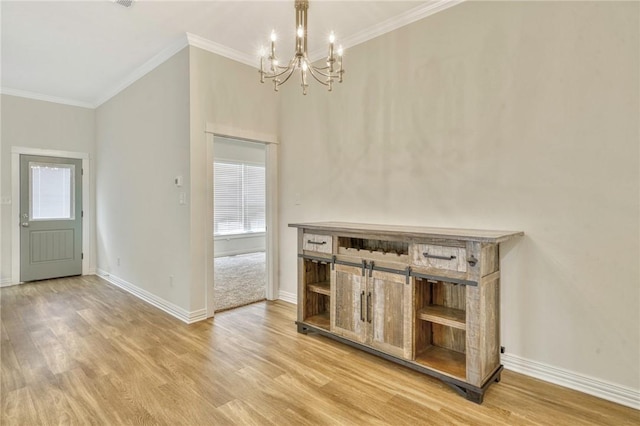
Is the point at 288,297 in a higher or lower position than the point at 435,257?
lower

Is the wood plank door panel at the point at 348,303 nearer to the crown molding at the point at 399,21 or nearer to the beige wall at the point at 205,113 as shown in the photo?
the beige wall at the point at 205,113

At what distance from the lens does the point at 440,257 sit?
2.29 metres

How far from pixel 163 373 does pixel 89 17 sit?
3.19 meters

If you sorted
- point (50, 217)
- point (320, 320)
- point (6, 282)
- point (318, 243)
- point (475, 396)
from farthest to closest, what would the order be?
point (50, 217) → point (6, 282) → point (320, 320) → point (318, 243) → point (475, 396)

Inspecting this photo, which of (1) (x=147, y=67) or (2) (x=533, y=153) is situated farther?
(1) (x=147, y=67)

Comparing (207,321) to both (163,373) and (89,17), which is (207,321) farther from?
(89,17)

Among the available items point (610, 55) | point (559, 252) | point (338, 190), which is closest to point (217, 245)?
point (338, 190)

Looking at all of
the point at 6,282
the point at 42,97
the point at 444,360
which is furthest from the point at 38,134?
the point at 444,360

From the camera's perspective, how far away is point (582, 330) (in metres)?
2.23

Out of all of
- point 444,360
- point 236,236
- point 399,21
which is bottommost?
point 444,360

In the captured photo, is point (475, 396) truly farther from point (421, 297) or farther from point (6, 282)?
point (6, 282)

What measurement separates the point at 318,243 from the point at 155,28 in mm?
2647

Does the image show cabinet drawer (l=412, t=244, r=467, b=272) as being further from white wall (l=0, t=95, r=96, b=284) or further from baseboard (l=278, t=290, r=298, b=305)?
white wall (l=0, t=95, r=96, b=284)

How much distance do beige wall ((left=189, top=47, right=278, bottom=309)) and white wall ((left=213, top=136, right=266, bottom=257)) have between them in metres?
3.37
